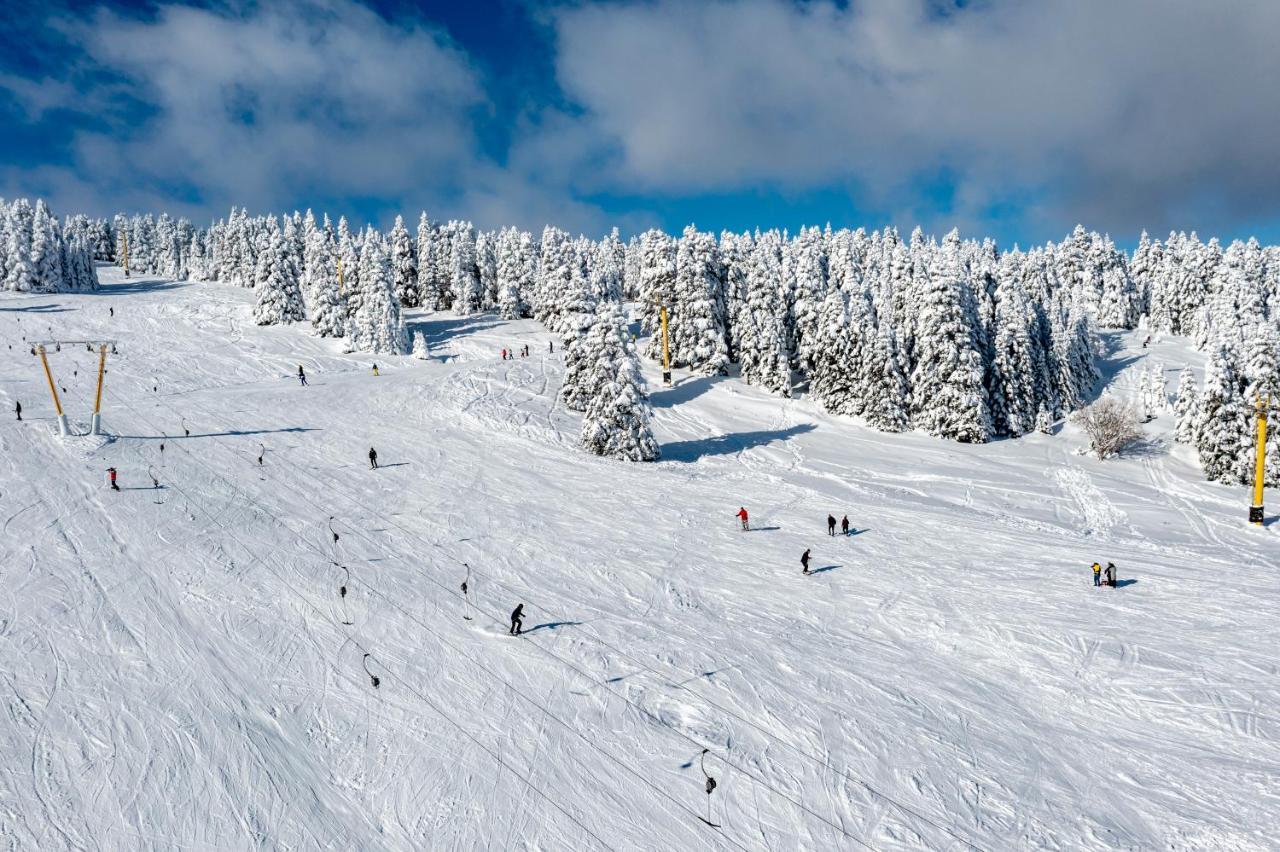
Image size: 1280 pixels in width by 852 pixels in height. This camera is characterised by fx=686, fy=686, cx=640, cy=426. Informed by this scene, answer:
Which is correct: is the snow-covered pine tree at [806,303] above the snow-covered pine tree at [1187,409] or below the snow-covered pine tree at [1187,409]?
above

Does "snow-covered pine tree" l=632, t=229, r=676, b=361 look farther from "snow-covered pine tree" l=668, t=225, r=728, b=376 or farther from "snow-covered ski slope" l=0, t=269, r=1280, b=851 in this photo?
"snow-covered ski slope" l=0, t=269, r=1280, b=851

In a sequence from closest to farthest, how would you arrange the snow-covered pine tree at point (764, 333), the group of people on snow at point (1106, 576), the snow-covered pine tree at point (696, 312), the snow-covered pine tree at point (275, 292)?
the group of people on snow at point (1106, 576)
the snow-covered pine tree at point (764, 333)
the snow-covered pine tree at point (696, 312)
the snow-covered pine tree at point (275, 292)

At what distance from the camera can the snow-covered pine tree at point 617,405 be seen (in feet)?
132

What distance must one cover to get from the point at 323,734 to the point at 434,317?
7996 centimetres

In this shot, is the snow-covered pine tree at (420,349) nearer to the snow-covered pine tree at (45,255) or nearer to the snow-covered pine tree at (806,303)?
the snow-covered pine tree at (806,303)

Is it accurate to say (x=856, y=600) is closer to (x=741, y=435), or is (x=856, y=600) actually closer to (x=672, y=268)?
(x=741, y=435)

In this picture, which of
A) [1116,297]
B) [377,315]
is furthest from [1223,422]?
[377,315]

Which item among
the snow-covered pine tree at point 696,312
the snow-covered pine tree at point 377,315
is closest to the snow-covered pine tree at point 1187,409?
the snow-covered pine tree at point 696,312

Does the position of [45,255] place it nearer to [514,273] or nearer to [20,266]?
[20,266]

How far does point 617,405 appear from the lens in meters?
40.0

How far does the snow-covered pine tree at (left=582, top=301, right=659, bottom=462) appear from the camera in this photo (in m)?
40.1

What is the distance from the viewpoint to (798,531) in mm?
29656

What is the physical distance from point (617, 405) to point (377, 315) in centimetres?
3574

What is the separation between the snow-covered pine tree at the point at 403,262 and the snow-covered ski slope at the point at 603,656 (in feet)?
192
